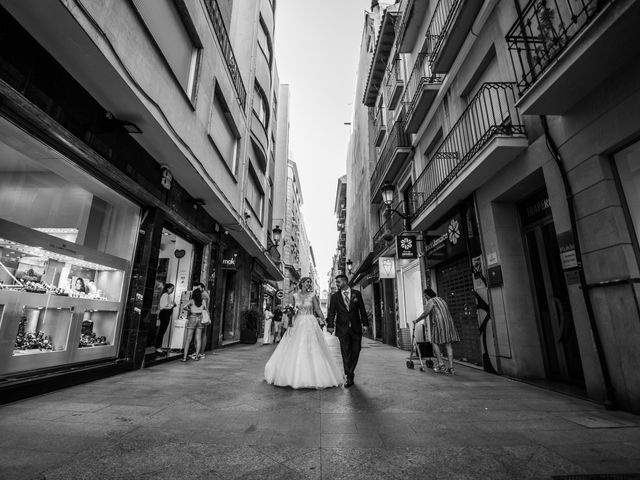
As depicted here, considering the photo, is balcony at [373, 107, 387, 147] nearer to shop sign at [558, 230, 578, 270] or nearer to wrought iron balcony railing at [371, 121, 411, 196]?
wrought iron balcony railing at [371, 121, 411, 196]

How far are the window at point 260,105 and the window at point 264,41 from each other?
218cm

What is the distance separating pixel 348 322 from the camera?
5859 millimetres

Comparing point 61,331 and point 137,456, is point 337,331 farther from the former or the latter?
point 61,331

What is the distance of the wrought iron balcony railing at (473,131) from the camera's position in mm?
6723

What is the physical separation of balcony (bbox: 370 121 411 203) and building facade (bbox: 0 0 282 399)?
7366 millimetres

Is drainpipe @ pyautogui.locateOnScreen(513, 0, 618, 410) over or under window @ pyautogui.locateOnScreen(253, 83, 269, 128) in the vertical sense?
under

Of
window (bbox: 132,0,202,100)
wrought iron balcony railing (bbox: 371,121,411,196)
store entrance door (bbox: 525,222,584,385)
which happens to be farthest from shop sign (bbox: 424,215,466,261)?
window (bbox: 132,0,202,100)

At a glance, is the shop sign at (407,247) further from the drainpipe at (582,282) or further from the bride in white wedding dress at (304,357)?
the drainpipe at (582,282)

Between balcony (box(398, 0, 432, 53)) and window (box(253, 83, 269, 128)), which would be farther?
window (box(253, 83, 269, 128))

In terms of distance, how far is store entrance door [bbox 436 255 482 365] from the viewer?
8.38m

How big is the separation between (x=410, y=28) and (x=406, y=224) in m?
7.95

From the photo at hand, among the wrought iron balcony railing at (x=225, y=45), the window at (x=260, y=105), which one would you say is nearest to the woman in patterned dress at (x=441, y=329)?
the wrought iron balcony railing at (x=225, y=45)

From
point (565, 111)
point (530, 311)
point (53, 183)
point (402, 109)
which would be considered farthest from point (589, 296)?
point (402, 109)

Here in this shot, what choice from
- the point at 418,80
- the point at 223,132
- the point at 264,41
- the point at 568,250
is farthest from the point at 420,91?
the point at 264,41
